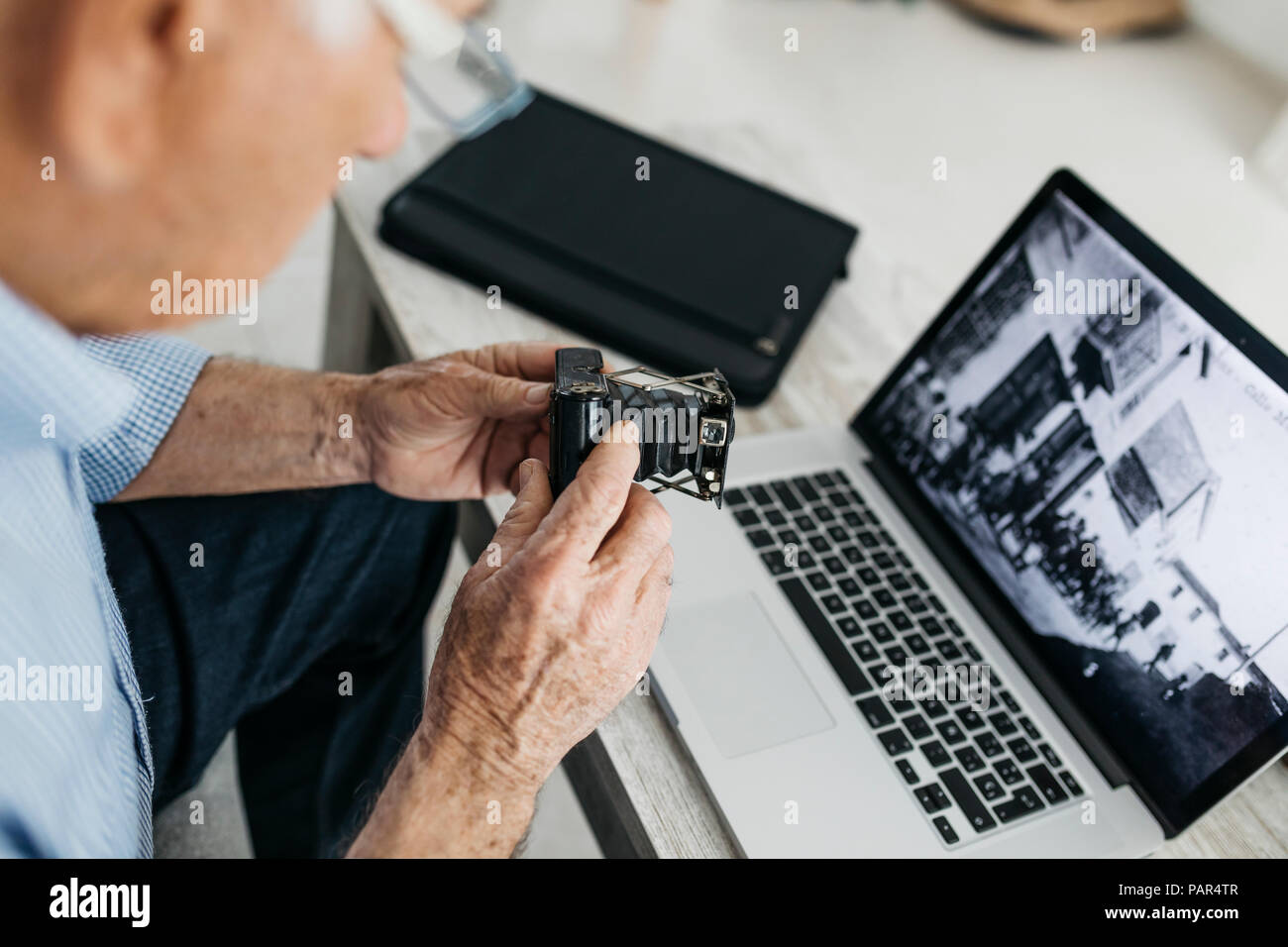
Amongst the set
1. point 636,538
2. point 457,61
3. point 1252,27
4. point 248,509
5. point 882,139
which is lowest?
point 248,509

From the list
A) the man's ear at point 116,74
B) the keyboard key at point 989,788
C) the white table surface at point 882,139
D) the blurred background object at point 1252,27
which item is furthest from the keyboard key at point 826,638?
the blurred background object at point 1252,27

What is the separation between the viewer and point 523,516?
0.69 m

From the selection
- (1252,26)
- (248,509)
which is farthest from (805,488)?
(1252,26)

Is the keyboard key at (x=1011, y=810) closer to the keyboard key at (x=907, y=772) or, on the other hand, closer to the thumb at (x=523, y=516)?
the keyboard key at (x=907, y=772)

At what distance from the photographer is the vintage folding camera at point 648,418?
2.21ft

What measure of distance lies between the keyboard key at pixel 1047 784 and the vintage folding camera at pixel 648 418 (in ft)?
1.17

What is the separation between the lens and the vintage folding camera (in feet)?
2.21

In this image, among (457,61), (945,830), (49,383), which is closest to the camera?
(457,61)

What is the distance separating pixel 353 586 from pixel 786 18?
304 cm

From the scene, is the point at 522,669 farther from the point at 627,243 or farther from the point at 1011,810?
the point at 627,243

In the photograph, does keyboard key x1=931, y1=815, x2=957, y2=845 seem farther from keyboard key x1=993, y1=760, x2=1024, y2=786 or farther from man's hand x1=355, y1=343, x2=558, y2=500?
man's hand x1=355, y1=343, x2=558, y2=500

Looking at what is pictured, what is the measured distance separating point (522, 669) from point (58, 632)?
315 mm
